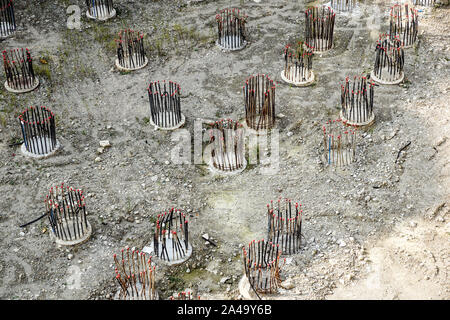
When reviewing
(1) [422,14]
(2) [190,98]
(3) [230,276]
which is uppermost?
(1) [422,14]

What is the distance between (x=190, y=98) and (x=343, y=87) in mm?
3926

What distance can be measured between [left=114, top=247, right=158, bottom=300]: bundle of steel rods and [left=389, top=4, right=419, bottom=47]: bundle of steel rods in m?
9.62

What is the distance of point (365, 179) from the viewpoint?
11.6 m

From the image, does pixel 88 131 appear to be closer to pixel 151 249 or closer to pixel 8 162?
pixel 8 162

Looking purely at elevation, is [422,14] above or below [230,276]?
above

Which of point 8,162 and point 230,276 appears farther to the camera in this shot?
point 8,162

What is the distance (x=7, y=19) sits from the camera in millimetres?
17172

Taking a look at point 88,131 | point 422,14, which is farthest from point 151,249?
point 422,14

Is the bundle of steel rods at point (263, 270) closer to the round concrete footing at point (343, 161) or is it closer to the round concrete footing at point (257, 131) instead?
the round concrete footing at point (343, 161)

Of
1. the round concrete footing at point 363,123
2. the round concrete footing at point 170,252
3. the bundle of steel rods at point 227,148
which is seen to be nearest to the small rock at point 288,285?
the round concrete footing at point 170,252

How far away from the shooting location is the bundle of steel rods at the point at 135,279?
954 centimetres

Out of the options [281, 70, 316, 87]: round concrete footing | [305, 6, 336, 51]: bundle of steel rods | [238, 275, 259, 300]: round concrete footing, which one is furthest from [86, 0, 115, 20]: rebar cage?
[238, 275, 259, 300]: round concrete footing

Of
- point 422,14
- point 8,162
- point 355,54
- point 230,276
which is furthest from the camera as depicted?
point 422,14

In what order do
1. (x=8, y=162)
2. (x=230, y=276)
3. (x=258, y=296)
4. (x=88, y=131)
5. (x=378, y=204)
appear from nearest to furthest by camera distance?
1. (x=258, y=296)
2. (x=230, y=276)
3. (x=378, y=204)
4. (x=8, y=162)
5. (x=88, y=131)
